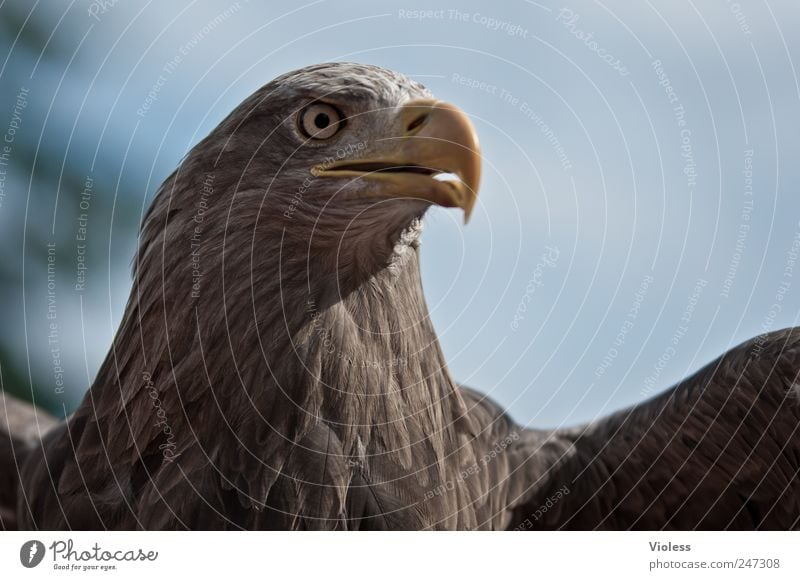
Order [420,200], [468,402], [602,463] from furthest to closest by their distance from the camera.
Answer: [602,463] < [468,402] < [420,200]

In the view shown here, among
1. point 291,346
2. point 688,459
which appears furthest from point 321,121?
point 688,459

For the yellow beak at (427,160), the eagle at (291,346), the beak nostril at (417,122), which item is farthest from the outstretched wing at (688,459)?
the beak nostril at (417,122)

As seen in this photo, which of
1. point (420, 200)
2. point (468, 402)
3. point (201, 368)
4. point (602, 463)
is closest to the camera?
point (420, 200)

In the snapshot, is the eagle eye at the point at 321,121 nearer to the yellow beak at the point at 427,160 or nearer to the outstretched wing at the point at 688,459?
the yellow beak at the point at 427,160

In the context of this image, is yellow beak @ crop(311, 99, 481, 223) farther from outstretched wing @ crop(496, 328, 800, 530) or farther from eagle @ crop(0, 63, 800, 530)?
outstretched wing @ crop(496, 328, 800, 530)

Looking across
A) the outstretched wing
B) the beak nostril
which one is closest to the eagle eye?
the beak nostril

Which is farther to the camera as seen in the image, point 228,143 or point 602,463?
point 602,463

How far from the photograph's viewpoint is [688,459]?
11.1 feet

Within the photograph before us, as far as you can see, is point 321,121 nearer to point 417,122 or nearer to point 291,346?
point 417,122
